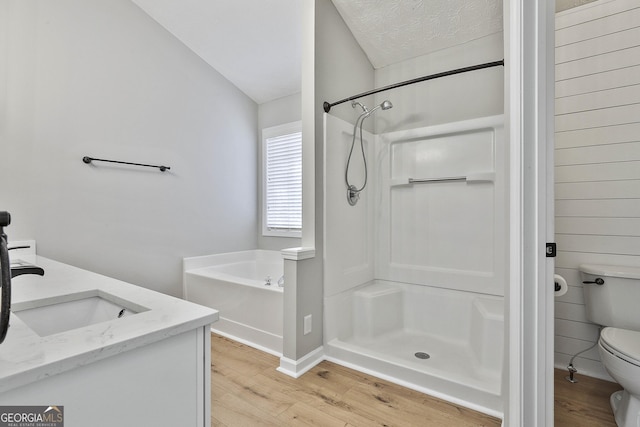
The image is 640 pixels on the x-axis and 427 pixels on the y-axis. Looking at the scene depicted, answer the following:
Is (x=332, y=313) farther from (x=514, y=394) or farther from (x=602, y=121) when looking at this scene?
(x=602, y=121)

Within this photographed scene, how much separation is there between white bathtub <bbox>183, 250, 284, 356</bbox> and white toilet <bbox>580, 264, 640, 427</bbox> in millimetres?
1785

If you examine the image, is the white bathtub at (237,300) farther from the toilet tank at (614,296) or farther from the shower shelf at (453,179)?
the toilet tank at (614,296)

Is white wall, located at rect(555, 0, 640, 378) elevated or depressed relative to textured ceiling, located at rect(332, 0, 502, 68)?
depressed

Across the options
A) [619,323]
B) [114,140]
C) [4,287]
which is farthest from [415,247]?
[114,140]

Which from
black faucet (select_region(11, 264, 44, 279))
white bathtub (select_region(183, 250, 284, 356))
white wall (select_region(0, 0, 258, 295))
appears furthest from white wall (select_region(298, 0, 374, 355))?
white wall (select_region(0, 0, 258, 295))

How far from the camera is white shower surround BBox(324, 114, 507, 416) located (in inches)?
79.7

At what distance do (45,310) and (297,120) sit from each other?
270 centimetres

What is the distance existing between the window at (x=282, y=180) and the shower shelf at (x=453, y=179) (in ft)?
3.66

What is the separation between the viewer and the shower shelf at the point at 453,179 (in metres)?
2.10

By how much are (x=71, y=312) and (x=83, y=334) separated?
486 millimetres

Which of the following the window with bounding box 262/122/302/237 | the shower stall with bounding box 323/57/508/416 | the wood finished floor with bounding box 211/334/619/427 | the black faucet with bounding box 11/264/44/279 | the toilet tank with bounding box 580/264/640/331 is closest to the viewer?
the black faucet with bounding box 11/264/44/279

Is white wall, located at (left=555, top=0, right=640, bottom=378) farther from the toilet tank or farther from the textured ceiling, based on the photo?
the textured ceiling

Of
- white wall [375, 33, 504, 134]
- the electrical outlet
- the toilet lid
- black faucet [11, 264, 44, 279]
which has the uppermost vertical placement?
white wall [375, 33, 504, 134]

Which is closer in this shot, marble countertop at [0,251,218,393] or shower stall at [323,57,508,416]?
marble countertop at [0,251,218,393]
